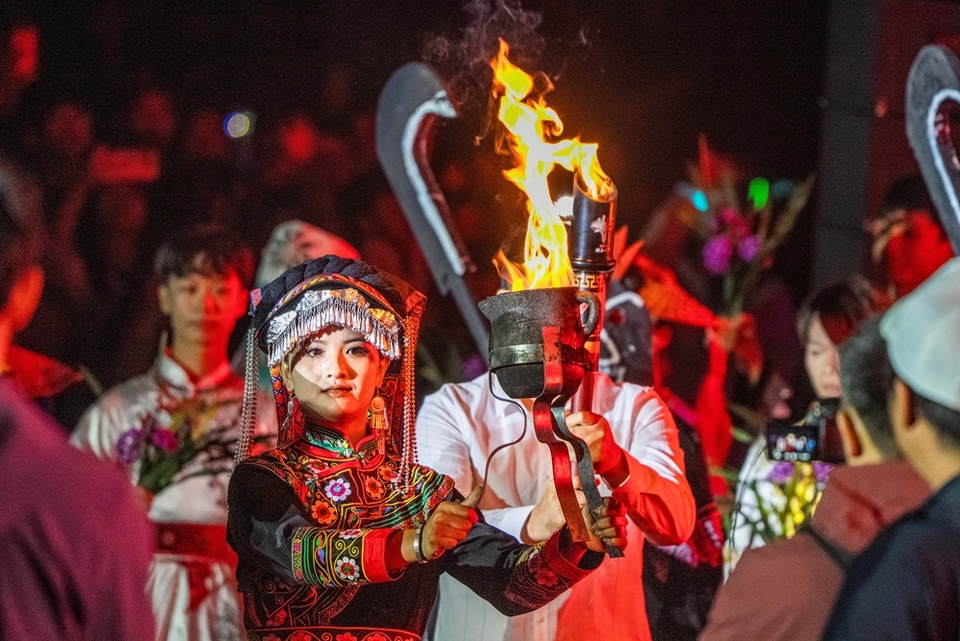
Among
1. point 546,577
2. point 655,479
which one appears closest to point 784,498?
point 655,479

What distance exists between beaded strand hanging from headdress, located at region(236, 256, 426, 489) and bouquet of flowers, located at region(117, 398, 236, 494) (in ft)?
4.84

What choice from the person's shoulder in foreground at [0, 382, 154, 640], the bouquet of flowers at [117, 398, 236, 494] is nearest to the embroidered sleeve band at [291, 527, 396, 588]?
the person's shoulder in foreground at [0, 382, 154, 640]

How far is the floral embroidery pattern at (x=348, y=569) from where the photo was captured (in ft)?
9.05

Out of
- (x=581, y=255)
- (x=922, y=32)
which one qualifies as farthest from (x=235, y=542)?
(x=922, y=32)

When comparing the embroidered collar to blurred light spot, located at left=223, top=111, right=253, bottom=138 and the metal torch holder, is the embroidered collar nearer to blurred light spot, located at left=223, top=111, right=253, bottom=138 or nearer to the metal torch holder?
the metal torch holder

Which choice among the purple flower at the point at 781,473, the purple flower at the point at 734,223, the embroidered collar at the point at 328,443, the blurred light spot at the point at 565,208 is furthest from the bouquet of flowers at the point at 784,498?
the purple flower at the point at 734,223

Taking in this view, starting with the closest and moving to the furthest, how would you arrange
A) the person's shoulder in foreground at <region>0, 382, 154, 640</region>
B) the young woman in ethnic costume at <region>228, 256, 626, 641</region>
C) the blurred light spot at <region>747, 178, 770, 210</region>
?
the person's shoulder in foreground at <region>0, 382, 154, 640</region> → the young woman in ethnic costume at <region>228, 256, 626, 641</region> → the blurred light spot at <region>747, 178, 770, 210</region>

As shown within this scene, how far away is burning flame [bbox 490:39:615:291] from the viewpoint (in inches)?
120

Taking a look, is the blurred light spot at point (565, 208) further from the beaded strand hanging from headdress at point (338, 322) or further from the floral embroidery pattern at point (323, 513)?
the floral embroidery pattern at point (323, 513)

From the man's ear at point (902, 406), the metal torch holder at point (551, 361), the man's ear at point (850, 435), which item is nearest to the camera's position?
the man's ear at point (902, 406)

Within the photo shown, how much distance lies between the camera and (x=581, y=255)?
312cm

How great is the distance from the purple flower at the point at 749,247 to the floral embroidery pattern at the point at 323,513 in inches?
196

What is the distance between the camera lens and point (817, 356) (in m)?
4.77

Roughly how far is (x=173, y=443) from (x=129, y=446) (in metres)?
0.17
